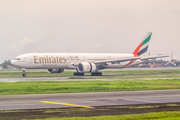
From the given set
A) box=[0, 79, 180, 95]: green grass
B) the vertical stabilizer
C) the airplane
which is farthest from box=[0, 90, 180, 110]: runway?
the vertical stabilizer

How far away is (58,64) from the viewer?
5384 cm

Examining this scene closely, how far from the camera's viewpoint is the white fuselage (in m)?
51.4

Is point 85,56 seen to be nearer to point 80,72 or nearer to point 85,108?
point 80,72

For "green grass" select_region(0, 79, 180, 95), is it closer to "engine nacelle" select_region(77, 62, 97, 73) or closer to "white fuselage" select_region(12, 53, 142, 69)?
"white fuselage" select_region(12, 53, 142, 69)

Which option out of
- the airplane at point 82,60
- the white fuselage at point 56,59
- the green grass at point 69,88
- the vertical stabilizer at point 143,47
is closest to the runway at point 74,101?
the green grass at point 69,88

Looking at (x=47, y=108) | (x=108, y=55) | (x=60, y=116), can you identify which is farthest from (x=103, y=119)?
(x=108, y=55)

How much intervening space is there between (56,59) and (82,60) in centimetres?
607

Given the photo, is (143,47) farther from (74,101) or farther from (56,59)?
(74,101)

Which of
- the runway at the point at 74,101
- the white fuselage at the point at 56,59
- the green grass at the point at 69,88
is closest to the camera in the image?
the runway at the point at 74,101

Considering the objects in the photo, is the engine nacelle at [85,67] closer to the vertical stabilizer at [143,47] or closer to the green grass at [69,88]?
the vertical stabilizer at [143,47]

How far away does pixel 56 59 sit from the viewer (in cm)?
5347

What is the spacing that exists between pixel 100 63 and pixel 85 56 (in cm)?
342

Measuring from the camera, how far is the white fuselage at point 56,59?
51.4 metres

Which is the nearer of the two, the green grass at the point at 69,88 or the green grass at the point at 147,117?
the green grass at the point at 147,117
